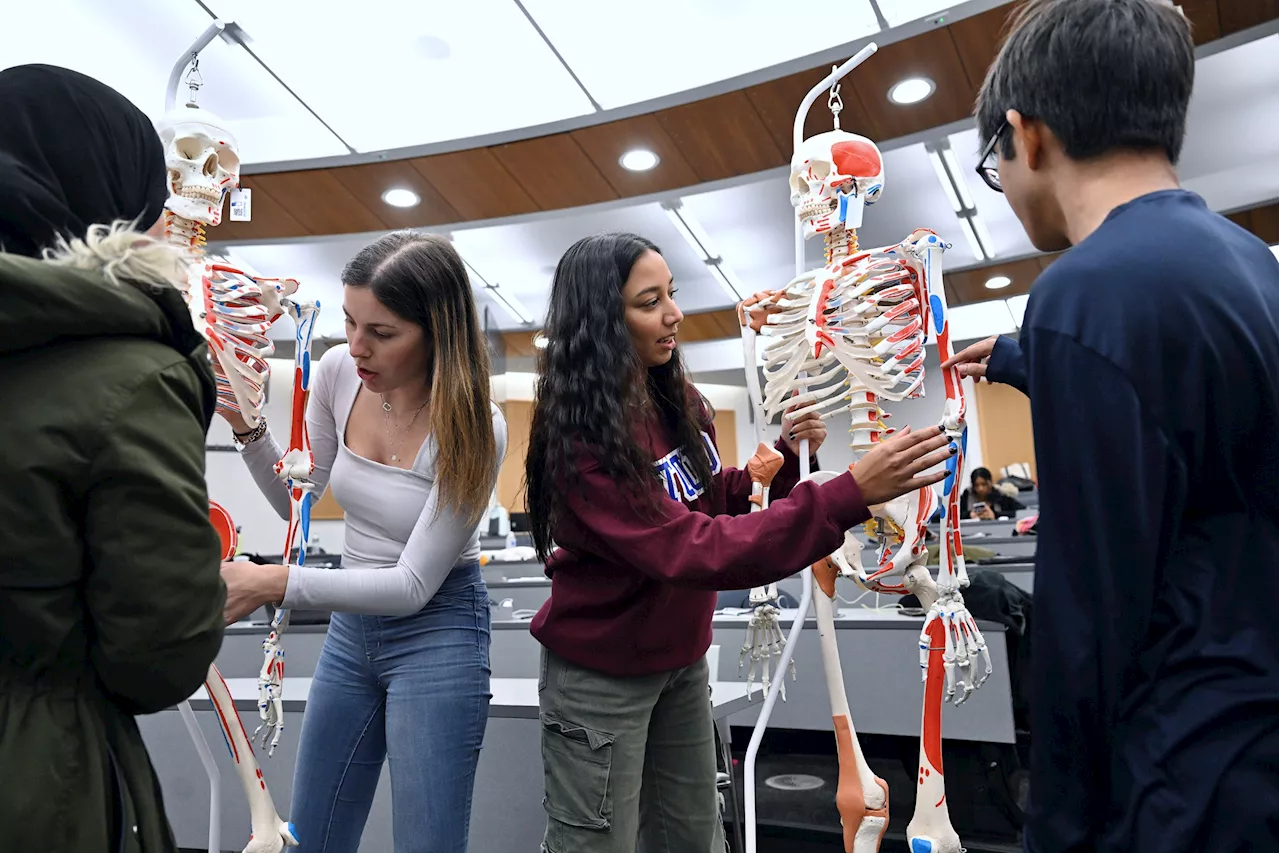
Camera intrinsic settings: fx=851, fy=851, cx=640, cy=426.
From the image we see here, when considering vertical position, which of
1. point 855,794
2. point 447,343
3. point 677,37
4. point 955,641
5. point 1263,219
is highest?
point 677,37

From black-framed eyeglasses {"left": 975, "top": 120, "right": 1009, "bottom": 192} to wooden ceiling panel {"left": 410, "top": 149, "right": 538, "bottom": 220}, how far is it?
416 cm

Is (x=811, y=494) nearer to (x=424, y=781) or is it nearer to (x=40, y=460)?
(x=424, y=781)

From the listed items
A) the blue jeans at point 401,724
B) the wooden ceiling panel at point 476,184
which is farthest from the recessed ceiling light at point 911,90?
the blue jeans at point 401,724

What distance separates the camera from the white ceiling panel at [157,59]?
4258 millimetres

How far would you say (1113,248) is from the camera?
806 millimetres

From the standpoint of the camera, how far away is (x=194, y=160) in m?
2.05

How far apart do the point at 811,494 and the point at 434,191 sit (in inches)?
179

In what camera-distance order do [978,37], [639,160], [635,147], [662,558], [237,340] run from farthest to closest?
[639,160]
[635,147]
[978,37]
[237,340]
[662,558]

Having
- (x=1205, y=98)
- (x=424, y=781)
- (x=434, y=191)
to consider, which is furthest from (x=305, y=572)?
(x=1205, y=98)

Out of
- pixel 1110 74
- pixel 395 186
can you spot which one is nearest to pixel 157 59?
pixel 395 186

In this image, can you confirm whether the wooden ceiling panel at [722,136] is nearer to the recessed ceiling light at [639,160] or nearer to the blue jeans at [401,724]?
the recessed ceiling light at [639,160]

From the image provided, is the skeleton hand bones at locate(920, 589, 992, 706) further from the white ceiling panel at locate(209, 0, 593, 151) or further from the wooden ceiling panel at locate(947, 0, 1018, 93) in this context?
the white ceiling panel at locate(209, 0, 593, 151)

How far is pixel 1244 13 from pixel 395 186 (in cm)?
434

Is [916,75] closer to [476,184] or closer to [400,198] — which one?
[476,184]
